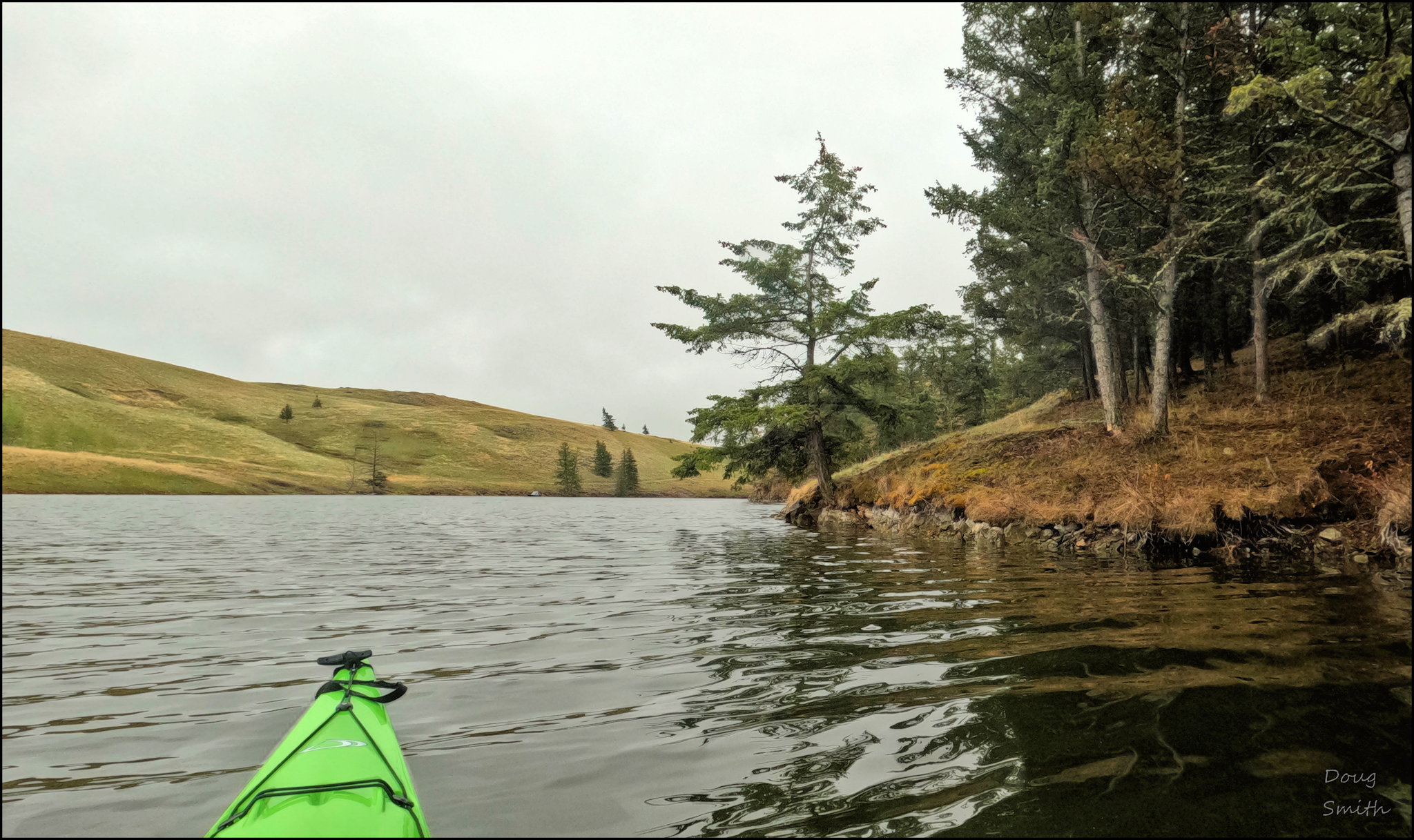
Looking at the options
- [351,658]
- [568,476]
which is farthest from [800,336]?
[568,476]

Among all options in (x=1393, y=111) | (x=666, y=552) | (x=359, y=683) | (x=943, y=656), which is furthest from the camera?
(x=666, y=552)

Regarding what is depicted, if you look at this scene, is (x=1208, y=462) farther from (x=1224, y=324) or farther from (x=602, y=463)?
(x=602, y=463)

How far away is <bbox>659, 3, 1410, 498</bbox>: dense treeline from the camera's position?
13.2 meters

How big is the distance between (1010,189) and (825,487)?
13.5 metres

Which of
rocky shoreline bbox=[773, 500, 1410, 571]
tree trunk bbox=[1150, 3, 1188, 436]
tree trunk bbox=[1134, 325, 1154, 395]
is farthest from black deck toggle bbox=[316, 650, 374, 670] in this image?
tree trunk bbox=[1134, 325, 1154, 395]

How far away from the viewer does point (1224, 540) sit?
472 inches

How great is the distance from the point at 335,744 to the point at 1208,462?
17103mm

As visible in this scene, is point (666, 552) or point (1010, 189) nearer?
point (666, 552)

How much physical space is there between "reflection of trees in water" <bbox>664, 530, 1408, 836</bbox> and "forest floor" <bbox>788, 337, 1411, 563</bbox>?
13.0ft

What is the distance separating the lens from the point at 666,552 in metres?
17.9

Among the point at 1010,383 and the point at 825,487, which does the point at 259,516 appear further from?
the point at 1010,383

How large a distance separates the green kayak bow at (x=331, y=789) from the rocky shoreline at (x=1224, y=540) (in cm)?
1237

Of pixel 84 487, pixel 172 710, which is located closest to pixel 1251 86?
pixel 172 710

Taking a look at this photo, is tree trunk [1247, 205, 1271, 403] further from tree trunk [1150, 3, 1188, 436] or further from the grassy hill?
the grassy hill
